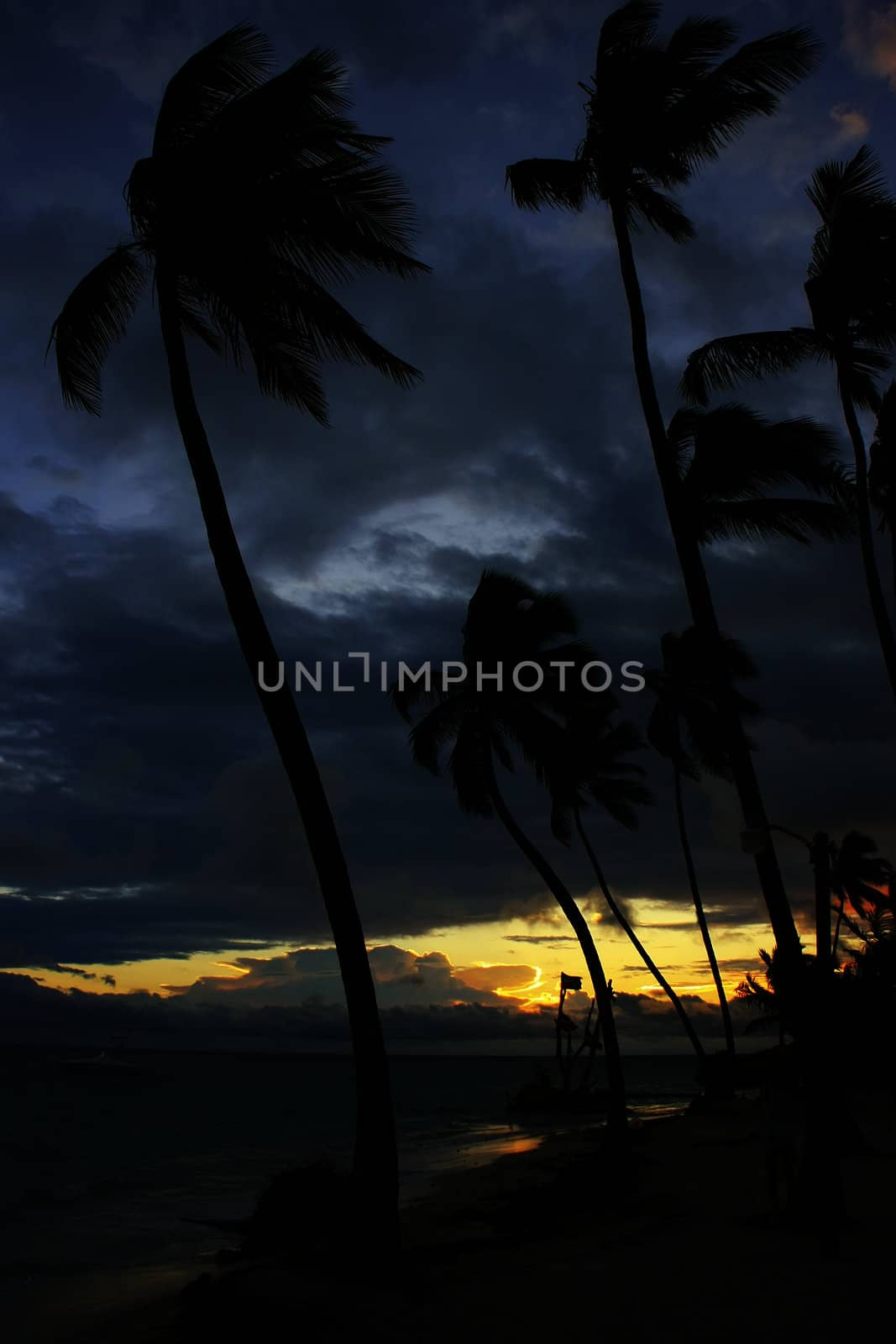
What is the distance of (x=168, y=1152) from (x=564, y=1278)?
34494 mm

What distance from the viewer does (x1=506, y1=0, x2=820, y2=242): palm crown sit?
1258 centimetres

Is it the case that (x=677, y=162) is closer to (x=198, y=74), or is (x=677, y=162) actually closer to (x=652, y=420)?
(x=652, y=420)

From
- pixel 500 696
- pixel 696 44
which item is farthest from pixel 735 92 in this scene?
pixel 500 696

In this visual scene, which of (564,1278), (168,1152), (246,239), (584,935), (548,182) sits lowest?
(168,1152)

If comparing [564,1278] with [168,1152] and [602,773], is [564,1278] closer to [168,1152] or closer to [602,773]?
[602,773]

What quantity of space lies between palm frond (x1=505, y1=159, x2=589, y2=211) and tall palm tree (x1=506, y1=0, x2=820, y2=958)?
1 centimetres

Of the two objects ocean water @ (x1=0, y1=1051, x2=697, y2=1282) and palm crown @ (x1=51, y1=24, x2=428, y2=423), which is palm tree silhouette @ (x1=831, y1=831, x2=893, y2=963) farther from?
palm crown @ (x1=51, y1=24, x2=428, y2=423)

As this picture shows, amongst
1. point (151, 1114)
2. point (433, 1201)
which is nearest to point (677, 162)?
point (433, 1201)

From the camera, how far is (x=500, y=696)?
2309cm

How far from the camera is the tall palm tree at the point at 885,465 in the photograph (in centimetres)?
1703

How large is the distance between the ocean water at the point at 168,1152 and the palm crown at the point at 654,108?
61.4 ft

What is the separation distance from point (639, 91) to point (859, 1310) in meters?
14.4

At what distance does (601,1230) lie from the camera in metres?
12.1

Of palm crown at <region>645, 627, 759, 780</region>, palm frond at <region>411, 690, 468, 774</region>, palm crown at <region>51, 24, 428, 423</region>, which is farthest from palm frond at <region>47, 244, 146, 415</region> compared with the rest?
palm crown at <region>645, 627, 759, 780</region>
